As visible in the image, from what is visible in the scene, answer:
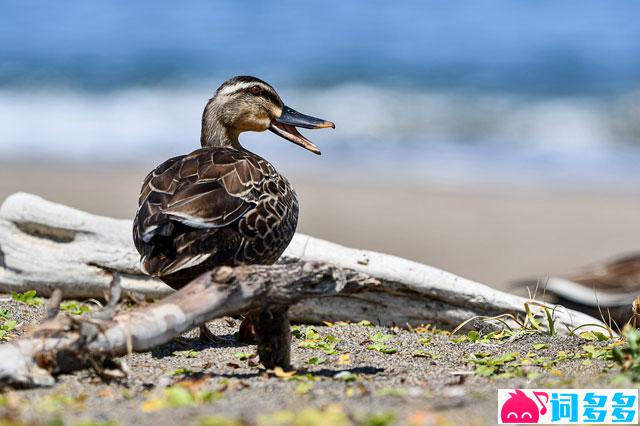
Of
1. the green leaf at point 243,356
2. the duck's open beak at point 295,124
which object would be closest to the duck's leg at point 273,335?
the green leaf at point 243,356

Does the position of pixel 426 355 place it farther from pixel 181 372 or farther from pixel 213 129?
pixel 213 129

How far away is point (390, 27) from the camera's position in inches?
1077

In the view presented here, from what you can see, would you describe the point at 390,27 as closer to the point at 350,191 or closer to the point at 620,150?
the point at 620,150

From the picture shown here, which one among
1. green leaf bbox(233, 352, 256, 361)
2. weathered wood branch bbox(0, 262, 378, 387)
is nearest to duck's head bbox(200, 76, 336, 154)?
green leaf bbox(233, 352, 256, 361)

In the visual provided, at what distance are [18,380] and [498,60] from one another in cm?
2178

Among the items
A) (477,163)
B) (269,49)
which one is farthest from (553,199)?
(269,49)

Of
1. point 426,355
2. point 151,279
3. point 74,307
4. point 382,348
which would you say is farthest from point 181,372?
point 151,279

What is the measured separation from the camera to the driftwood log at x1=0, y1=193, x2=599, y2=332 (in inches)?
242

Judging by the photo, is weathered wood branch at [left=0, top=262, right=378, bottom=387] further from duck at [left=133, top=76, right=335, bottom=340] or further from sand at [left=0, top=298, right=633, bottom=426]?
duck at [left=133, top=76, right=335, bottom=340]

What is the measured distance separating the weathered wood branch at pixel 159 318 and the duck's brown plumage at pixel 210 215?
822 mm

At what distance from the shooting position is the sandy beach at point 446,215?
10.8 m

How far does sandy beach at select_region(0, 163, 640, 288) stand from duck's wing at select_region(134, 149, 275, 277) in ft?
17.0

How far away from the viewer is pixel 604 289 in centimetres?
740

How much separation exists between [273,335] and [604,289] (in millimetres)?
3907
